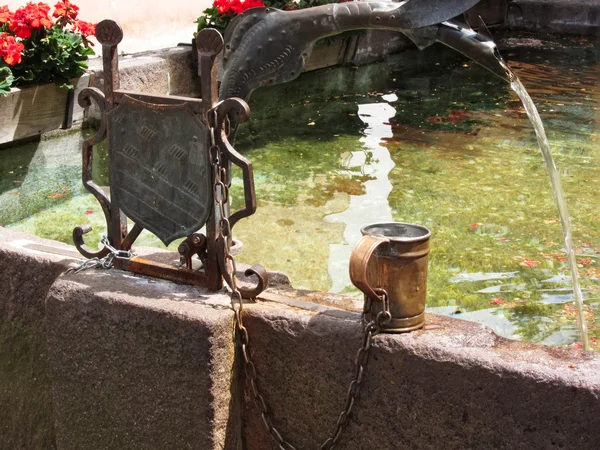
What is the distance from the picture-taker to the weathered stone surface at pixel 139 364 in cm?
251

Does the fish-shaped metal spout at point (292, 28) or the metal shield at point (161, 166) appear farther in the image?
the fish-shaped metal spout at point (292, 28)

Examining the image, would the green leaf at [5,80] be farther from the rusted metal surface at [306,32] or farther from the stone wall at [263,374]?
the stone wall at [263,374]

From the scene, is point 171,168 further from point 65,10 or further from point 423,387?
point 65,10

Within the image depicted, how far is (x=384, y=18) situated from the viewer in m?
4.38

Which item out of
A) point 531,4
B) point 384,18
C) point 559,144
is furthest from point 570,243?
point 531,4

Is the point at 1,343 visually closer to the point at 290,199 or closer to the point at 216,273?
the point at 216,273

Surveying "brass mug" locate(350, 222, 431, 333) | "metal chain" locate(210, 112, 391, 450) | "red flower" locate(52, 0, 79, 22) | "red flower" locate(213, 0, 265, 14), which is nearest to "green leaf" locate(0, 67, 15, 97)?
"red flower" locate(52, 0, 79, 22)

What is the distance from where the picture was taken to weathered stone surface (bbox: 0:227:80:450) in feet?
9.86

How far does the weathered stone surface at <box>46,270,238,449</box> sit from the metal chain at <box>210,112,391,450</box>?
0.05 meters

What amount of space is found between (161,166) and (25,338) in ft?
2.88

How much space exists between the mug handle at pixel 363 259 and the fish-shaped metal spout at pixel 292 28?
226 cm

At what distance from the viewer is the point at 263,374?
2582mm

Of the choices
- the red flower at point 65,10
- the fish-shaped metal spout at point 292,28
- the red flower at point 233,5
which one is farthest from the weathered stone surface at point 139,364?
the red flower at point 233,5

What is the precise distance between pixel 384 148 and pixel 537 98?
2.46 metres
